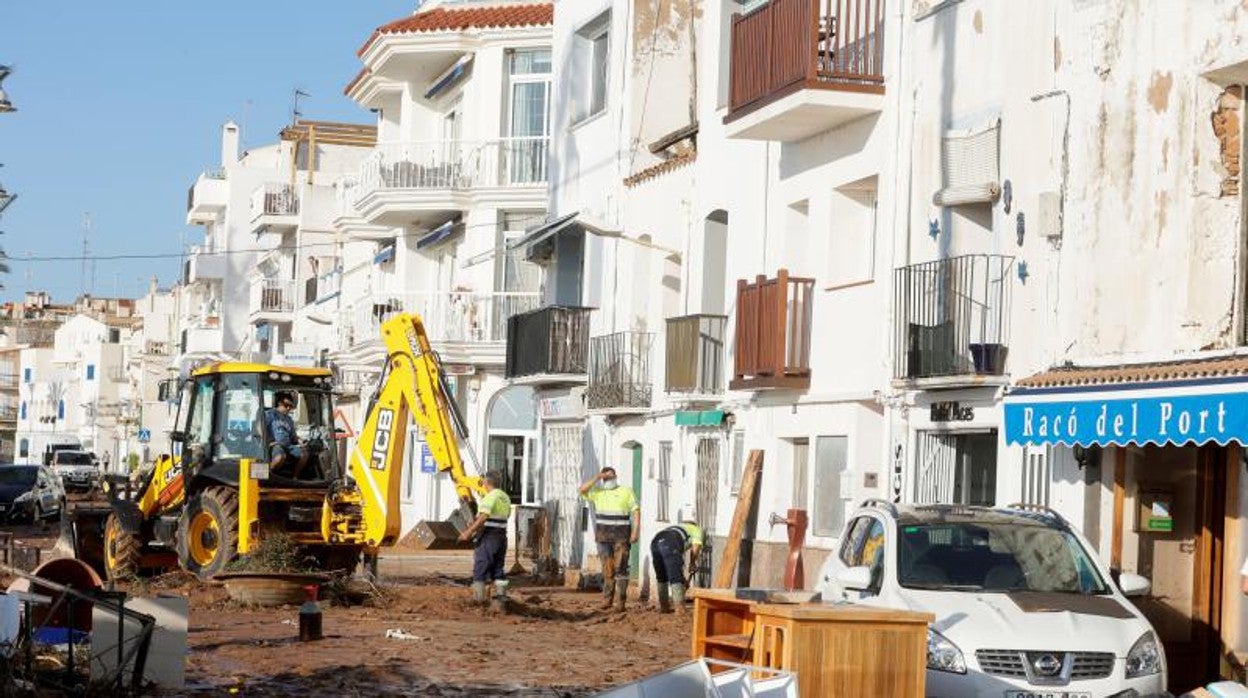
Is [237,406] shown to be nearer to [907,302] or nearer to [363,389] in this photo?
[907,302]

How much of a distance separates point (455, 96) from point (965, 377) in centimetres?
2585

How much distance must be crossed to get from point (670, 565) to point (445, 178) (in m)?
18.6

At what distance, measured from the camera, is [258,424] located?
1059 inches

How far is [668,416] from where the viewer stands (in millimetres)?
30219

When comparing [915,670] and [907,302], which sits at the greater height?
[907,302]

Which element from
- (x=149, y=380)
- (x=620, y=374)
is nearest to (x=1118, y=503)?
(x=620, y=374)

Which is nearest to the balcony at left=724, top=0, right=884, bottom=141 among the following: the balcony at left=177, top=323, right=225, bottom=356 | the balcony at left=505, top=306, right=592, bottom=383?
the balcony at left=505, top=306, right=592, bottom=383

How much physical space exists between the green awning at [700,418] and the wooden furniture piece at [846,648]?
14.6m

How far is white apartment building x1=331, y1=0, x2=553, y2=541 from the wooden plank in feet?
47.9

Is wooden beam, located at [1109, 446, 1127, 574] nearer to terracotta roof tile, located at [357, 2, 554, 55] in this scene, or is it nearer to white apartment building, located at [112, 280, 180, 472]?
terracotta roof tile, located at [357, 2, 554, 55]

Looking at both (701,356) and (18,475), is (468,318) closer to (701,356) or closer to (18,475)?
(701,356)

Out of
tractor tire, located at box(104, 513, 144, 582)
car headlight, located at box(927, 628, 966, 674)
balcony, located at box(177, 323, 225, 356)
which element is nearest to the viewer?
car headlight, located at box(927, 628, 966, 674)

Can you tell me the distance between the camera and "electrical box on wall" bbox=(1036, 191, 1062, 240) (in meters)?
19.8

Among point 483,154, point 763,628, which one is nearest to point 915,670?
point 763,628
